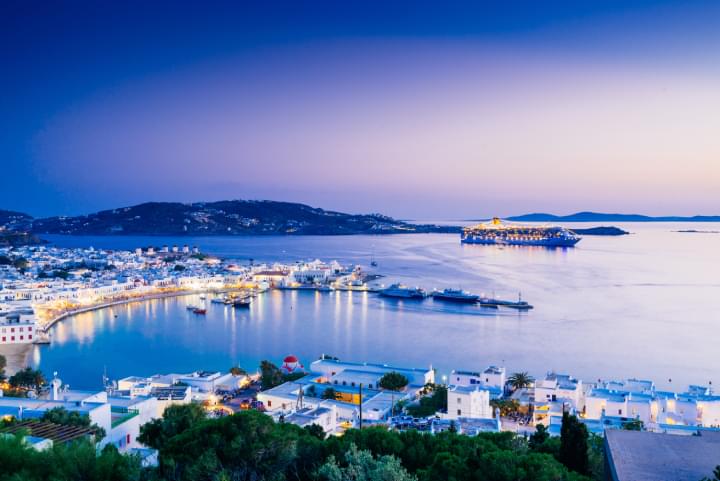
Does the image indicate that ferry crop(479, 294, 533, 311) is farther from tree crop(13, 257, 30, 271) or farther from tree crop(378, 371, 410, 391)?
tree crop(13, 257, 30, 271)

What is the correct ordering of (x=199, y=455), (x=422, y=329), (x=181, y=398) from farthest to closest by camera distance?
(x=422, y=329) → (x=181, y=398) → (x=199, y=455)

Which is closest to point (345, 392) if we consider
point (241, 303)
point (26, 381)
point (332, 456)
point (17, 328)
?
point (26, 381)

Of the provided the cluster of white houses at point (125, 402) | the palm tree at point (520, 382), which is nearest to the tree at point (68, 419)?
the cluster of white houses at point (125, 402)

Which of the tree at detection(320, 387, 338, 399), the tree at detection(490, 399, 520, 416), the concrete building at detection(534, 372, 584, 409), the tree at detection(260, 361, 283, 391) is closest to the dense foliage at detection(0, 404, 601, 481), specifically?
the tree at detection(490, 399, 520, 416)

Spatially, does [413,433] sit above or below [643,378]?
above

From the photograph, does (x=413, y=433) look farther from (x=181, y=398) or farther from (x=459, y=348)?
(x=459, y=348)

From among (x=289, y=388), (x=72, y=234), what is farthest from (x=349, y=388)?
(x=72, y=234)
